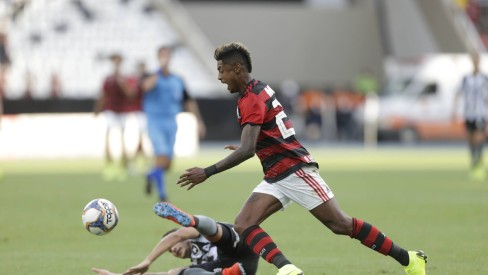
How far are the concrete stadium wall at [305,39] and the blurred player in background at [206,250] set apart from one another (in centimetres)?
4405

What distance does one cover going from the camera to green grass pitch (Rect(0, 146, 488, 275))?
38.8ft

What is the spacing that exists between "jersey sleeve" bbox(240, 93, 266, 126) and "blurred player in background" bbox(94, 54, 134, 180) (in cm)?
1664

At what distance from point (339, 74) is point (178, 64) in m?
10.5

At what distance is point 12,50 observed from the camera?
46000mm

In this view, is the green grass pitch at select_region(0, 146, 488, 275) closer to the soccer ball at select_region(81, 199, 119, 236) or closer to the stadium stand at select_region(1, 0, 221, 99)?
the soccer ball at select_region(81, 199, 119, 236)

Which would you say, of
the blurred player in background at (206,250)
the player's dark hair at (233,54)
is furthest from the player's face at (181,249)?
the player's dark hair at (233,54)

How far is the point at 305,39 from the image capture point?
5531cm

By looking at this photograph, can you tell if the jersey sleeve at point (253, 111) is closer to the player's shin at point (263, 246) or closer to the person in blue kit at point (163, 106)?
the player's shin at point (263, 246)

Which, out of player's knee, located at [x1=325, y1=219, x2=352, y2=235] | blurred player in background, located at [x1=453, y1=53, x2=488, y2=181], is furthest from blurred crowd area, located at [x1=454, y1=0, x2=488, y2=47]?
player's knee, located at [x1=325, y1=219, x2=352, y2=235]

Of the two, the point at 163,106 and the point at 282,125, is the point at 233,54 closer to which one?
the point at 282,125

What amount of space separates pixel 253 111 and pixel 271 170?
2.09 ft

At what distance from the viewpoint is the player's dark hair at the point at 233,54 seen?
31.4 ft

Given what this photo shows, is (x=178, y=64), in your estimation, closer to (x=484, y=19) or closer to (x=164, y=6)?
(x=164, y=6)

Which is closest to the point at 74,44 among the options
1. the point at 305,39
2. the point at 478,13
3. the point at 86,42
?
the point at 86,42
